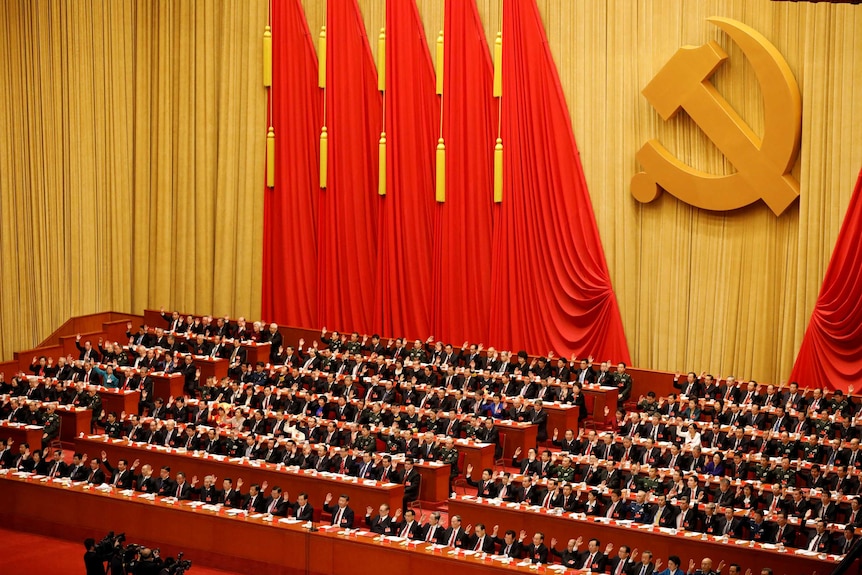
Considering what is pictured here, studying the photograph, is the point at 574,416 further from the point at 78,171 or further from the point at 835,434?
the point at 78,171

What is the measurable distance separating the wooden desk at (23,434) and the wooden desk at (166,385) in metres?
1.90

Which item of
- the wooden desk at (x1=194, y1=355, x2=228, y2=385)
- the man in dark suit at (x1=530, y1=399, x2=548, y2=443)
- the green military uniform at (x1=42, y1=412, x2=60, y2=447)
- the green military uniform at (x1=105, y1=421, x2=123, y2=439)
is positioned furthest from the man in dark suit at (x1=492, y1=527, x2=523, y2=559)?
the wooden desk at (x1=194, y1=355, x2=228, y2=385)

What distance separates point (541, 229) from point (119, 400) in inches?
241

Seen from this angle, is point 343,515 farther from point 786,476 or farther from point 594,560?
point 786,476

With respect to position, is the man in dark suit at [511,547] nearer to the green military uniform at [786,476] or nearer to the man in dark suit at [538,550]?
the man in dark suit at [538,550]

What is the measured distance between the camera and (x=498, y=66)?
17.7 m

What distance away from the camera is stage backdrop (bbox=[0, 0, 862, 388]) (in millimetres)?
15734

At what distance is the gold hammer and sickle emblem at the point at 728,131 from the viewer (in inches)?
618

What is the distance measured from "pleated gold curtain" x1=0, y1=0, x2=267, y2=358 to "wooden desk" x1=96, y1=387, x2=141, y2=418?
3.65m

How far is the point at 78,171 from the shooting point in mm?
19734

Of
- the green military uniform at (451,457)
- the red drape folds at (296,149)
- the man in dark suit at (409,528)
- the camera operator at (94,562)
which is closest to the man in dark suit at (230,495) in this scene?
the man in dark suit at (409,528)

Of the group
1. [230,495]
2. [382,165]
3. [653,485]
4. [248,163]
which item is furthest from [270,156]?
[653,485]

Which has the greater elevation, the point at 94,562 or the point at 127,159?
the point at 127,159

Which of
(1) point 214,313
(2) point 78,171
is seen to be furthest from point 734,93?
(2) point 78,171
